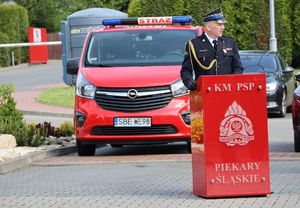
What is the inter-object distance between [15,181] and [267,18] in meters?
24.7

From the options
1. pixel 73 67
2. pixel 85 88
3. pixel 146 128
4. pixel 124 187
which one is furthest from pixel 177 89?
pixel 124 187

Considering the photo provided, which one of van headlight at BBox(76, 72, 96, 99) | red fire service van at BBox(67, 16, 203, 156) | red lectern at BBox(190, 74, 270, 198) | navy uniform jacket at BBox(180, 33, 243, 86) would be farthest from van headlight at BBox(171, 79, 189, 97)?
red lectern at BBox(190, 74, 270, 198)

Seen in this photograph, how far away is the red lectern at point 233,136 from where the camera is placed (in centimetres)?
898

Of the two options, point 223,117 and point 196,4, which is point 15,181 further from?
point 196,4

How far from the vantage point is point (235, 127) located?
29.5 feet

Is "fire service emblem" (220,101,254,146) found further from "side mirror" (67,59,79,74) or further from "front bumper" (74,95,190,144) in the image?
"side mirror" (67,59,79,74)

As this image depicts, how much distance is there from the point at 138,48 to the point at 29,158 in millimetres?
2705

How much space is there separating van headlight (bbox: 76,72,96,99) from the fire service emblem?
16.2ft

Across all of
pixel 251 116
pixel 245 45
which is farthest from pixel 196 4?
pixel 251 116

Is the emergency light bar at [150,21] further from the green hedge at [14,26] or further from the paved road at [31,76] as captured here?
the green hedge at [14,26]

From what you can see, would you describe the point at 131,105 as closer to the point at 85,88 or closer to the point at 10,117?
the point at 85,88

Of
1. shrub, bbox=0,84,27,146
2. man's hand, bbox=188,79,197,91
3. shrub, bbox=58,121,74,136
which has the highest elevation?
man's hand, bbox=188,79,197,91

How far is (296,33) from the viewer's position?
120ft

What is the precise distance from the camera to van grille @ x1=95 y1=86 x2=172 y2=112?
13516 mm
